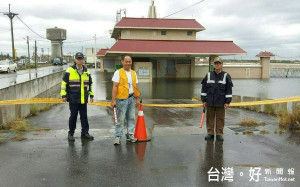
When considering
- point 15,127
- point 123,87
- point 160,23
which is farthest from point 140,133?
point 160,23

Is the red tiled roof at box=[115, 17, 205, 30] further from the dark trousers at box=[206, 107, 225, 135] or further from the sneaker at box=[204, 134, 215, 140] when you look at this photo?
the sneaker at box=[204, 134, 215, 140]

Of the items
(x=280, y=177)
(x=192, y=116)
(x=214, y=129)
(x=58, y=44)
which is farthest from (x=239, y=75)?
(x=58, y=44)

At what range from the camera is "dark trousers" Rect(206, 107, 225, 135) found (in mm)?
6316

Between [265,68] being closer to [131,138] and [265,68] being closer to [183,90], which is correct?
[183,90]

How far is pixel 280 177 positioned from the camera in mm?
4312

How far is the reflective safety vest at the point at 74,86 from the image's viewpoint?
5953 mm

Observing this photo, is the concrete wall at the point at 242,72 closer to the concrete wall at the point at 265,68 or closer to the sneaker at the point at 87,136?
the concrete wall at the point at 265,68

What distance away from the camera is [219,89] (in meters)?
6.18

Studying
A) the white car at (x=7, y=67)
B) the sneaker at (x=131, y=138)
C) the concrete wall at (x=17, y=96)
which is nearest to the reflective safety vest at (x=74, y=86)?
the sneaker at (x=131, y=138)

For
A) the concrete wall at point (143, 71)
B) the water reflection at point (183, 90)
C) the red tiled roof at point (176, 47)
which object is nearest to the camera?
the water reflection at point (183, 90)

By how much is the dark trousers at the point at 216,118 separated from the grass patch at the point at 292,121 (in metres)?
2.11

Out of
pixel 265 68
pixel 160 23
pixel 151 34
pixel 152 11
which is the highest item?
pixel 152 11

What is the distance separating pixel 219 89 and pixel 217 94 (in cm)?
12

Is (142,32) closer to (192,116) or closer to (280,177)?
(192,116)
